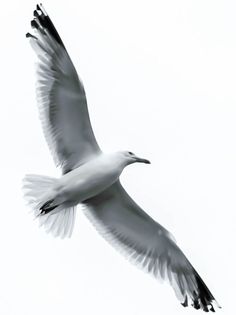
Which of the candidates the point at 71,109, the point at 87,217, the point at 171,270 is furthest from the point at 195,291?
the point at 71,109

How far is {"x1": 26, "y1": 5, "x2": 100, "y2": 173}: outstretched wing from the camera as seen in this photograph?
11961 mm

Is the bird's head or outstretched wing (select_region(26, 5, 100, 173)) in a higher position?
outstretched wing (select_region(26, 5, 100, 173))

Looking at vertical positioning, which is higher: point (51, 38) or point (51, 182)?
point (51, 38)

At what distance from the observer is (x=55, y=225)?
12.3 meters

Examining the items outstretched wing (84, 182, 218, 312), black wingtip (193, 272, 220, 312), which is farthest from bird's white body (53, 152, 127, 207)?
black wingtip (193, 272, 220, 312)

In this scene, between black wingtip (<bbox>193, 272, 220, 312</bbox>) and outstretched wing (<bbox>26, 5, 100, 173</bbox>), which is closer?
outstretched wing (<bbox>26, 5, 100, 173</bbox>)

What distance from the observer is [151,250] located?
42.2 feet

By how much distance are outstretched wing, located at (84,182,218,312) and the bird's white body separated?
715 mm

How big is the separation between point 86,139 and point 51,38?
1.17 m

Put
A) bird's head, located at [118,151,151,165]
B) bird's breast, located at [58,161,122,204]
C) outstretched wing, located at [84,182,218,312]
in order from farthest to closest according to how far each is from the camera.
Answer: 1. outstretched wing, located at [84,182,218,312]
2. bird's head, located at [118,151,151,165]
3. bird's breast, located at [58,161,122,204]

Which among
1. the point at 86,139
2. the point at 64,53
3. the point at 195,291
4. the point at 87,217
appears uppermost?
the point at 64,53

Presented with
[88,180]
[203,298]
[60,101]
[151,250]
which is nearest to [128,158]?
[88,180]

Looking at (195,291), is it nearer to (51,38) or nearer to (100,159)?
(100,159)

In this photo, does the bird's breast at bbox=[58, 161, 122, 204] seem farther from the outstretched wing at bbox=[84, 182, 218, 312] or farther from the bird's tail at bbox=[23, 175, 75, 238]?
the outstretched wing at bbox=[84, 182, 218, 312]
